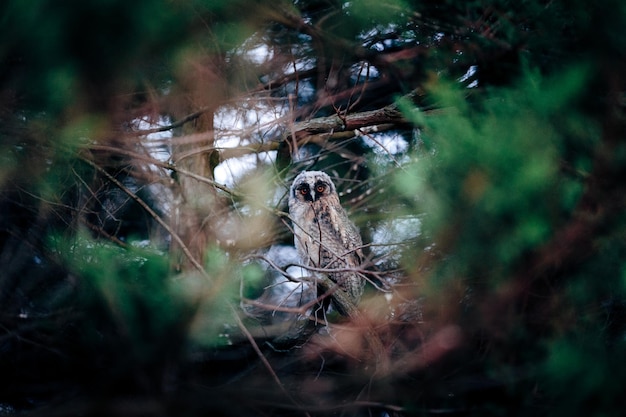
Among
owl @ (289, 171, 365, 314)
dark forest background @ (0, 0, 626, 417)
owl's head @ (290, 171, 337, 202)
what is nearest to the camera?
dark forest background @ (0, 0, 626, 417)

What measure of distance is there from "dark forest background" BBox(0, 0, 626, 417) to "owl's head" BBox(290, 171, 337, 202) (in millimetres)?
417

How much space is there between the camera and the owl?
3121mm

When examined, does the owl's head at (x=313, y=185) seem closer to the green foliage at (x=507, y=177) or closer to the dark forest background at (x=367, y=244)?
the dark forest background at (x=367, y=244)

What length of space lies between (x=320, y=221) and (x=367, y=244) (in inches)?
51.5

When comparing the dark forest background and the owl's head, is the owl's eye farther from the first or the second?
the dark forest background

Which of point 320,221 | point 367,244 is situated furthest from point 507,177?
point 320,221

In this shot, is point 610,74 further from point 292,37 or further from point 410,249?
point 292,37


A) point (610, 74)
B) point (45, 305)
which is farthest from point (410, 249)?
point (45, 305)

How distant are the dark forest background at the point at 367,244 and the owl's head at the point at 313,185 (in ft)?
1.37

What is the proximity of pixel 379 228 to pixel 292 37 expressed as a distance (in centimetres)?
135

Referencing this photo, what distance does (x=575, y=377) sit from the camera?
1.35 metres

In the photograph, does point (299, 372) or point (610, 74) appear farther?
point (299, 372)

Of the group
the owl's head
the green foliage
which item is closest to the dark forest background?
the green foliage

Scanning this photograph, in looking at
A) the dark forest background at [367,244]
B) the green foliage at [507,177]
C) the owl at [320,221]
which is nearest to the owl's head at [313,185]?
the owl at [320,221]
